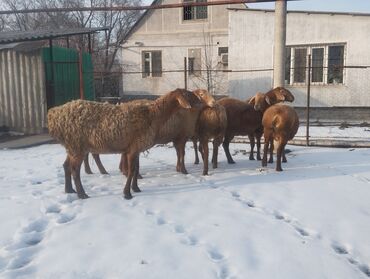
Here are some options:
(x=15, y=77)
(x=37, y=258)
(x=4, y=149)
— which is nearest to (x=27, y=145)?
(x=4, y=149)

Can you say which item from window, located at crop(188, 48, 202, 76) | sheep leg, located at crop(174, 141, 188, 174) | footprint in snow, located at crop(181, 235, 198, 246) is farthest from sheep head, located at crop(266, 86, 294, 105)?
window, located at crop(188, 48, 202, 76)

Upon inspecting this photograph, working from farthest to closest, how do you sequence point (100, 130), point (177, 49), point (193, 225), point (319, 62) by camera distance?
point (177, 49)
point (319, 62)
point (100, 130)
point (193, 225)

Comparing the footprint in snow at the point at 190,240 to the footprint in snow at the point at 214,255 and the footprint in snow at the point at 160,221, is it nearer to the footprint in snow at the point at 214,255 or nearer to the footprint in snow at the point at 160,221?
the footprint in snow at the point at 214,255

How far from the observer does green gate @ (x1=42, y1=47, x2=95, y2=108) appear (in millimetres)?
13234

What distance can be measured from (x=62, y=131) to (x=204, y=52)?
57.2 feet

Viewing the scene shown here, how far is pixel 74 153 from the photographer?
5.93 metres

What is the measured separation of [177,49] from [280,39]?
14.1 metres

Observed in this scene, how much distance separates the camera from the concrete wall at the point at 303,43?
17.1 m

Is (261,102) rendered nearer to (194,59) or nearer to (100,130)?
(100,130)

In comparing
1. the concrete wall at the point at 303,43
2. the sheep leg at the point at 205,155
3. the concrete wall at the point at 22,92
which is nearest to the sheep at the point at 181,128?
the sheep leg at the point at 205,155

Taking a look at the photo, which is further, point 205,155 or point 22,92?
point 22,92

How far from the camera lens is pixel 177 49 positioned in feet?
75.0

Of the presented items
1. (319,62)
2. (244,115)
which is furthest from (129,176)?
(319,62)

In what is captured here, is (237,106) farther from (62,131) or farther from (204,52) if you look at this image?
(204,52)
